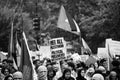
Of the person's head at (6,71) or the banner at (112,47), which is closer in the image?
the person's head at (6,71)

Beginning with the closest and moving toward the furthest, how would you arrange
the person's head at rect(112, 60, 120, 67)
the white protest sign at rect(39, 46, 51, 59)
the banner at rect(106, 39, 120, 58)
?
the person's head at rect(112, 60, 120, 67)
the banner at rect(106, 39, 120, 58)
the white protest sign at rect(39, 46, 51, 59)

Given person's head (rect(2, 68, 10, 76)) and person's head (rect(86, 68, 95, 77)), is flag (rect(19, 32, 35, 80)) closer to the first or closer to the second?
person's head (rect(2, 68, 10, 76))

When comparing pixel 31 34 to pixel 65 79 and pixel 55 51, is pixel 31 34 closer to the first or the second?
pixel 55 51

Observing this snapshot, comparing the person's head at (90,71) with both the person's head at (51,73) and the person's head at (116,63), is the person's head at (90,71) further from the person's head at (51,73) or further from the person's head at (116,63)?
the person's head at (51,73)

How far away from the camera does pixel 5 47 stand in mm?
32969

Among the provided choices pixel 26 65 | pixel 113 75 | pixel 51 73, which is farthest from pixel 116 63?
pixel 26 65

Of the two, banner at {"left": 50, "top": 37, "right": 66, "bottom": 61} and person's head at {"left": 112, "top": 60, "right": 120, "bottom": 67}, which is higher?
banner at {"left": 50, "top": 37, "right": 66, "bottom": 61}

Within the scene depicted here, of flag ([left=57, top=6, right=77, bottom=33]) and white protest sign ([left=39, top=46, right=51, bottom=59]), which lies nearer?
white protest sign ([left=39, top=46, right=51, bottom=59])

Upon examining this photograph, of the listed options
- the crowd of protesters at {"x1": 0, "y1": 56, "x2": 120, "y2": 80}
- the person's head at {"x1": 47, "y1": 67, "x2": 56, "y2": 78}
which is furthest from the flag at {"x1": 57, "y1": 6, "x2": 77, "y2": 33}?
the person's head at {"x1": 47, "y1": 67, "x2": 56, "y2": 78}

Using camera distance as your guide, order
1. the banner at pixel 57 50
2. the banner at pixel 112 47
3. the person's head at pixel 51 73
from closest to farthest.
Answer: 1. the person's head at pixel 51 73
2. the banner at pixel 57 50
3. the banner at pixel 112 47

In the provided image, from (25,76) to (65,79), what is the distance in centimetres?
111

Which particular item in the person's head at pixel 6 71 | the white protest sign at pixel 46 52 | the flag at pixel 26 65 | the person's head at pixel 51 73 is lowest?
the white protest sign at pixel 46 52

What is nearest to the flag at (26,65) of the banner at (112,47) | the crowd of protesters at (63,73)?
the crowd of protesters at (63,73)

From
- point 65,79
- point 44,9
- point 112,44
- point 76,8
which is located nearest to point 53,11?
point 44,9
